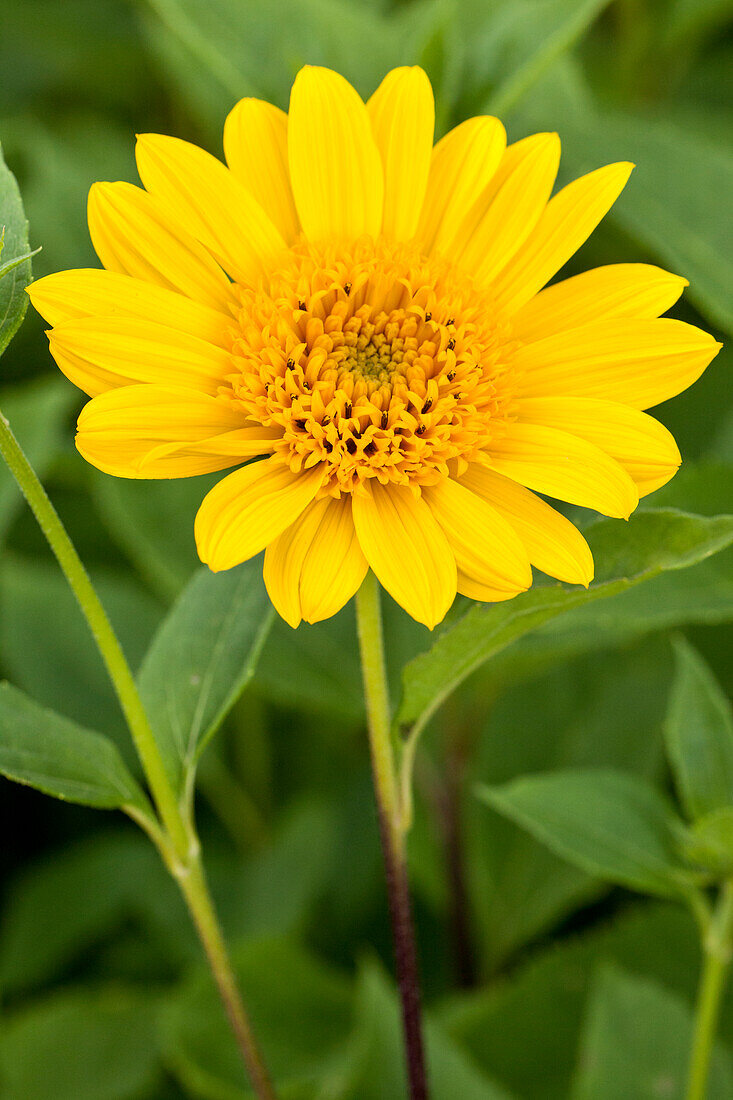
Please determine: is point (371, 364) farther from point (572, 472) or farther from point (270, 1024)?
point (270, 1024)

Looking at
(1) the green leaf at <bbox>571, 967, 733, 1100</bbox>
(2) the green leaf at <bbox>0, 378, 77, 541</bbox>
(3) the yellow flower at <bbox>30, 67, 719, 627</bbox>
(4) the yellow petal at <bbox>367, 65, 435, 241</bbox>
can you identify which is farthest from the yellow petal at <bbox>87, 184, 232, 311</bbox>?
(1) the green leaf at <bbox>571, 967, 733, 1100</bbox>

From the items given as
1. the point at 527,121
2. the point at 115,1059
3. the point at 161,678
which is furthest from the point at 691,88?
the point at 115,1059

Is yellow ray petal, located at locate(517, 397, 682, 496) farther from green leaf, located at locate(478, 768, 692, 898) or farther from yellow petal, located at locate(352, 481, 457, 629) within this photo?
green leaf, located at locate(478, 768, 692, 898)

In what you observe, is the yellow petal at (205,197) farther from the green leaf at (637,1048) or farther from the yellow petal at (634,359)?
the green leaf at (637,1048)

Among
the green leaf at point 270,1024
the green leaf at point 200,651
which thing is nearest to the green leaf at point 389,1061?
the green leaf at point 270,1024

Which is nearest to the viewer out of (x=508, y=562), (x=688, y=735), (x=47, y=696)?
(x=508, y=562)

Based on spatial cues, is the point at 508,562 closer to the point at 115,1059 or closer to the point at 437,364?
the point at 437,364
